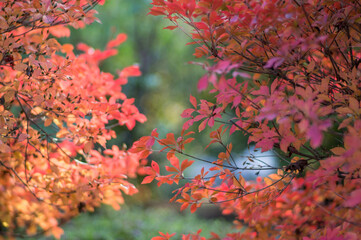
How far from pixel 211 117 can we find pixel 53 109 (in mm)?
844

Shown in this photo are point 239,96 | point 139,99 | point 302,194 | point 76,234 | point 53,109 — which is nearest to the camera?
point 239,96

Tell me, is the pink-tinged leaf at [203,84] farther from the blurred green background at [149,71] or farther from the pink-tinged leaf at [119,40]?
the blurred green background at [149,71]

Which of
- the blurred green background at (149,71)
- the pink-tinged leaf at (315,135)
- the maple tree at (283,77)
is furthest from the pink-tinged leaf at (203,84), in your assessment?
the blurred green background at (149,71)

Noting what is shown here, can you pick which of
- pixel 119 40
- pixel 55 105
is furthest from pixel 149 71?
pixel 55 105

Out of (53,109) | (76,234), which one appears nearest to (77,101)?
(53,109)

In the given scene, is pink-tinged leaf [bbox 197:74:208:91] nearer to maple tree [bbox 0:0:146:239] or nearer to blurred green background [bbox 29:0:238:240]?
maple tree [bbox 0:0:146:239]

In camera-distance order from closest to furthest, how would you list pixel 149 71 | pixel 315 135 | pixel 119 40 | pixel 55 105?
pixel 315 135, pixel 55 105, pixel 119 40, pixel 149 71

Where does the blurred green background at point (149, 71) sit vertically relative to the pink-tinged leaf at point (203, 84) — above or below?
below

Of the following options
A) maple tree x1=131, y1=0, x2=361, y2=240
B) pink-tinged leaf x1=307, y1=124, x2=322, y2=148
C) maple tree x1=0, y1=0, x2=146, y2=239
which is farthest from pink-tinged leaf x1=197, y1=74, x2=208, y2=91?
maple tree x1=0, y1=0, x2=146, y2=239

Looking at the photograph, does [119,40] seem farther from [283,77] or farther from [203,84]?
[203,84]

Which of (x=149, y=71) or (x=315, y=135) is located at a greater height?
(x=315, y=135)

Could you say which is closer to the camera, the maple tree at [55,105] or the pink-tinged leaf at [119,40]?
the maple tree at [55,105]

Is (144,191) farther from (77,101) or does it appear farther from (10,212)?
(77,101)

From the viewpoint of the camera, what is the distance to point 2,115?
1.51 meters
